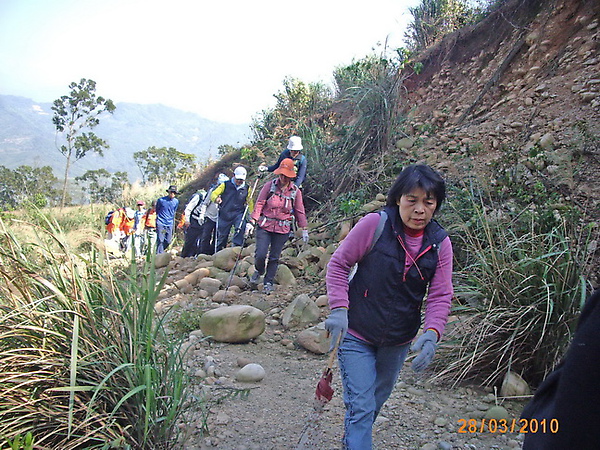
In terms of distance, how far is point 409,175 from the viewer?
219 centimetres

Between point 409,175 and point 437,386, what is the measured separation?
192 centimetres

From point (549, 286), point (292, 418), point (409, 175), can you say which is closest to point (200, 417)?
point (292, 418)

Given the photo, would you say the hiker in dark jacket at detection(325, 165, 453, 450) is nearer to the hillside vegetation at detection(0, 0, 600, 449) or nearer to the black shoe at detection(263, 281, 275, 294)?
the hillside vegetation at detection(0, 0, 600, 449)

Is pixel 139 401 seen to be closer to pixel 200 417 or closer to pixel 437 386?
pixel 200 417

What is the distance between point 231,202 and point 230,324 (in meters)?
3.87

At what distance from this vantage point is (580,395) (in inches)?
33.4

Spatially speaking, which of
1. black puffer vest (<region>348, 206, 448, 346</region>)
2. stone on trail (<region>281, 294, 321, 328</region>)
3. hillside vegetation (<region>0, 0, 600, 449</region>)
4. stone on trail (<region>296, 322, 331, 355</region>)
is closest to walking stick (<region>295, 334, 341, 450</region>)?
black puffer vest (<region>348, 206, 448, 346</region>)

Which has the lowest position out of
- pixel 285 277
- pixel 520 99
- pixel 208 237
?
pixel 285 277

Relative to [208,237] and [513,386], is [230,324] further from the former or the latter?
[208,237]

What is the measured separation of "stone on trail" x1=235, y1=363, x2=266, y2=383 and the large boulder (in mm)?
677

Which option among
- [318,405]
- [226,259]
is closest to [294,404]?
[318,405]

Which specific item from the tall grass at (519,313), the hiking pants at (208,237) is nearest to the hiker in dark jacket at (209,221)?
the hiking pants at (208,237)

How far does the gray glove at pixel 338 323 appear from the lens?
2.06m

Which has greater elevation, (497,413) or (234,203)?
(234,203)
